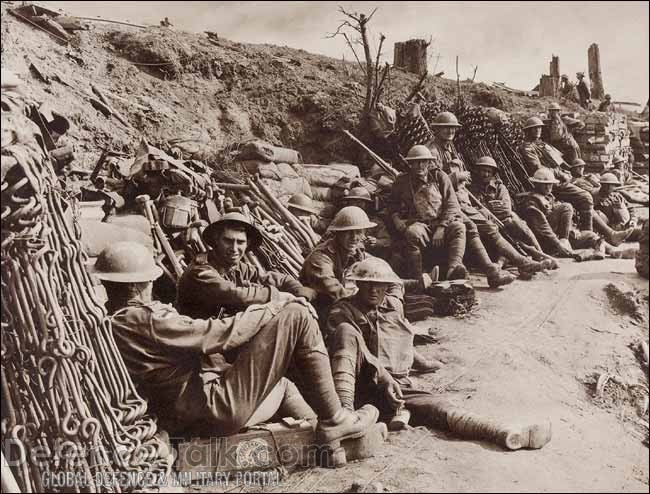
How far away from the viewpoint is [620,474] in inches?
184

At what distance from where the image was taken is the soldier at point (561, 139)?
12.4m

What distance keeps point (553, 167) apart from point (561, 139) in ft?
3.64

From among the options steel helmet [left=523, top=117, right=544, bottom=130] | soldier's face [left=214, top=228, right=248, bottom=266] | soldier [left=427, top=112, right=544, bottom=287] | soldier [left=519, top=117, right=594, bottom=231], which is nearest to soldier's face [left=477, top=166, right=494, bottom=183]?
soldier [left=427, top=112, right=544, bottom=287]

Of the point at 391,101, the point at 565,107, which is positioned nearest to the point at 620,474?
the point at 391,101

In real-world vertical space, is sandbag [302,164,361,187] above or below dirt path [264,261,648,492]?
above

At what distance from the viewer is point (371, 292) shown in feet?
17.7

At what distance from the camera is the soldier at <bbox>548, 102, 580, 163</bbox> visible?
40.7 feet

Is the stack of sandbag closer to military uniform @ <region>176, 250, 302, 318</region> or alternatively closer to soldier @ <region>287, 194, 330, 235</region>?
soldier @ <region>287, 194, 330, 235</region>

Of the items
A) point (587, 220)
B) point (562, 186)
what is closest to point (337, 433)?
point (587, 220)

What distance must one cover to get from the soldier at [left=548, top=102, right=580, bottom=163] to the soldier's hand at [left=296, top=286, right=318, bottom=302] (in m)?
7.95

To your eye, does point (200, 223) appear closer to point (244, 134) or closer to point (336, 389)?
point (336, 389)

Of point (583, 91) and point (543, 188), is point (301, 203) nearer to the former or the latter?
point (543, 188)

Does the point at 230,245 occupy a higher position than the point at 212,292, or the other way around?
the point at 230,245

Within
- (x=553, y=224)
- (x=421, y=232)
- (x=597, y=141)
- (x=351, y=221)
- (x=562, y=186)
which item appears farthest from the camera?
(x=597, y=141)
